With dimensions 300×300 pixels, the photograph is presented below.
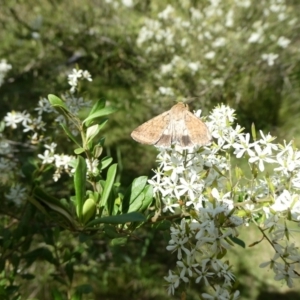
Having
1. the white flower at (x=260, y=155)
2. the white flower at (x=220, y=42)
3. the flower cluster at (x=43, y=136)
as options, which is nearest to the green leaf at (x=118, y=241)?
the white flower at (x=260, y=155)

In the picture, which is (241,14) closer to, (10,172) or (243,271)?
(243,271)

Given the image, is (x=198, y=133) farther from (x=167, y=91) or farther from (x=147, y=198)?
(x=167, y=91)

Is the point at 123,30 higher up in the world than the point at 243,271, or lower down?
higher up

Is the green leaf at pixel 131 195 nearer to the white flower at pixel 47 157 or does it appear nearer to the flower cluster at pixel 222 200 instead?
the flower cluster at pixel 222 200

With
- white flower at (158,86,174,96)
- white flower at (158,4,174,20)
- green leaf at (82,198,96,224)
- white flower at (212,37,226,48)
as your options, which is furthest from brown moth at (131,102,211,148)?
white flower at (158,4,174,20)

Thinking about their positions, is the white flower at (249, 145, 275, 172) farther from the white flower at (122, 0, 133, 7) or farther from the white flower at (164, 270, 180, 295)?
the white flower at (122, 0, 133, 7)

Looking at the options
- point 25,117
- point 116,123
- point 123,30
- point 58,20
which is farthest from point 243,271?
point 58,20

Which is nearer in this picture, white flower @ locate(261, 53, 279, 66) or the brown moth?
the brown moth
